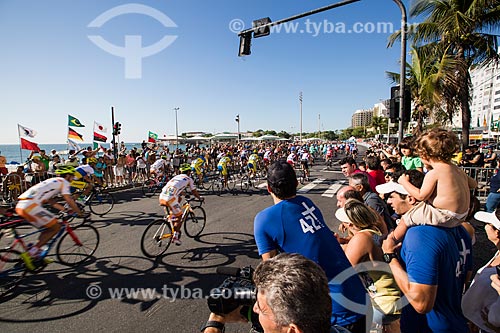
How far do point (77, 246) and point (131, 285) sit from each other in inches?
80.2

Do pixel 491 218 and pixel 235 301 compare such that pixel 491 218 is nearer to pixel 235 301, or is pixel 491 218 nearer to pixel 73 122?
pixel 235 301

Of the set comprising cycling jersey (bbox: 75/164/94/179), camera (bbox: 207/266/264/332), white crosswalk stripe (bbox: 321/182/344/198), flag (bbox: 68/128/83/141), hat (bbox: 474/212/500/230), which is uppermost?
flag (bbox: 68/128/83/141)

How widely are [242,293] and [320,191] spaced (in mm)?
10839

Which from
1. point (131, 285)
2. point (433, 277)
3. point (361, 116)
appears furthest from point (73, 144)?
point (361, 116)

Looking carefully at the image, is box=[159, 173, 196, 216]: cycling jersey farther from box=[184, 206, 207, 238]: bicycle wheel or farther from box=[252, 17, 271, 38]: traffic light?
box=[252, 17, 271, 38]: traffic light

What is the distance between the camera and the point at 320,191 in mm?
11641

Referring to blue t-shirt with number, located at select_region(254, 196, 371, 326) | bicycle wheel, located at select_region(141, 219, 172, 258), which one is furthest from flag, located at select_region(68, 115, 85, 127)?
blue t-shirt with number, located at select_region(254, 196, 371, 326)

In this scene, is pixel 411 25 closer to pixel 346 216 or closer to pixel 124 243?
pixel 346 216

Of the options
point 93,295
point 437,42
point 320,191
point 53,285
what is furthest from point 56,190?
point 437,42

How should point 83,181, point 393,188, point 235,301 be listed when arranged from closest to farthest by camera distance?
point 235,301 → point 393,188 → point 83,181

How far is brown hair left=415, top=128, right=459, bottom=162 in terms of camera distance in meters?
2.15

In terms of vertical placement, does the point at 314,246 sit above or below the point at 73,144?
below

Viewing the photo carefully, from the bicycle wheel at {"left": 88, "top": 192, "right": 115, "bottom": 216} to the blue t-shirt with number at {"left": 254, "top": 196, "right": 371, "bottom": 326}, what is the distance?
8140 mm

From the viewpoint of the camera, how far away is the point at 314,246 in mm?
1839
